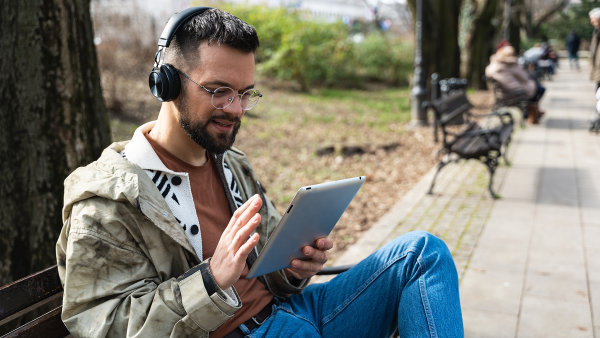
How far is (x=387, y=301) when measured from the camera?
7.21 feet

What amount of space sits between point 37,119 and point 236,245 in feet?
5.70

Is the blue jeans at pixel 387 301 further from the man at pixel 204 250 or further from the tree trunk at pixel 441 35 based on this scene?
the tree trunk at pixel 441 35

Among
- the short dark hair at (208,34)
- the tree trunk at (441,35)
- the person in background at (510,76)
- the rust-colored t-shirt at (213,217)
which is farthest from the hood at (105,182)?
the tree trunk at (441,35)

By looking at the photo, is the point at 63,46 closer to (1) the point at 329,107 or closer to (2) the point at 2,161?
(2) the point at 2,161

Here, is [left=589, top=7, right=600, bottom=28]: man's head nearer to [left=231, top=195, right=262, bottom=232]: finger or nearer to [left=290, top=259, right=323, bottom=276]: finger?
[left=290, top=259, right=323, bottom=276]: finger

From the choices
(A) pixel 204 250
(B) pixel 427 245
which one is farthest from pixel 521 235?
(A) pixel 204 250

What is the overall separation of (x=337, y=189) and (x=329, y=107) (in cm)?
1258

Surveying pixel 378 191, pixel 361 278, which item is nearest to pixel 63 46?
pixel 361 278

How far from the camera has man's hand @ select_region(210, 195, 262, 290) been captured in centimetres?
163

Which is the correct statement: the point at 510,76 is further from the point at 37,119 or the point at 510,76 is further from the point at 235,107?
the point at 235,107

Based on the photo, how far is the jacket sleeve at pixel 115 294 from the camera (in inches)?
65.0

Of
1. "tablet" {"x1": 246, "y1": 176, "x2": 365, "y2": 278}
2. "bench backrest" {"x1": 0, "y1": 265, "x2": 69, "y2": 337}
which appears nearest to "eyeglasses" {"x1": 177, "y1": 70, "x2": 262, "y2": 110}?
"tablet" {"x1": 246, "y1": 176, "x2": 365, "y2": 278}

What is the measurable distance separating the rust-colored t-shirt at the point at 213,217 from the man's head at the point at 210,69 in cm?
17

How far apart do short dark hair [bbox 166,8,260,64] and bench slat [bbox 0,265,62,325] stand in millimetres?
A: 883
